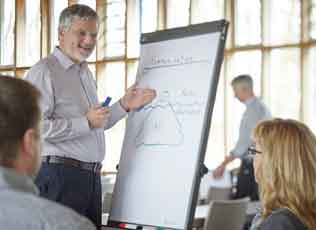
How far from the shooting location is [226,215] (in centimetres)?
560

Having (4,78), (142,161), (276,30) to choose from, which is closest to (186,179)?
(142,161)

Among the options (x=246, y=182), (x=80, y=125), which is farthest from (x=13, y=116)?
(x=246, y=182)

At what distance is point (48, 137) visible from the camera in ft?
11.5

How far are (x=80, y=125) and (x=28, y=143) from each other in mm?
1943

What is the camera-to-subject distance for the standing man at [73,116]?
11.6 ft

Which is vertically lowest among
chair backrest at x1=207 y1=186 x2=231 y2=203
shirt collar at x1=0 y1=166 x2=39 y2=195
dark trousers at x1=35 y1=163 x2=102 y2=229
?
chair backrest at x1=207 y1=186 x2=231 y2=203

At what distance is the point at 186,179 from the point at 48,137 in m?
0.75

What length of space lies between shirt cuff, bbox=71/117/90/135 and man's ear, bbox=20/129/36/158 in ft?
6.30

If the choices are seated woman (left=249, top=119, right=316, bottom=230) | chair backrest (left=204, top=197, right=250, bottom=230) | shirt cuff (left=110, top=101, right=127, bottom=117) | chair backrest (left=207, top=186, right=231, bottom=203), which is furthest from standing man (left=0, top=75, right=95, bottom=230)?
chair backrest (left=207, top=186, right=231, bottom=203)

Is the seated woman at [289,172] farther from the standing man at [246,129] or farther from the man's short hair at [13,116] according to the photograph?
the standing man at [246,129]

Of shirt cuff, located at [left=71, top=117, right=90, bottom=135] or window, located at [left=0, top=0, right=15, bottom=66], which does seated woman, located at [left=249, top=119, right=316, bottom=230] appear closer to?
shirt cuff, located at [left=71, top=117, right=90, bottom=135]

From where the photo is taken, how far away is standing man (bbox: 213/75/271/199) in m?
8.56

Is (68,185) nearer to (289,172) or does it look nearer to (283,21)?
(289,172)

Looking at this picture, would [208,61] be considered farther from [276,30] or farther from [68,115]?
[276,30]
